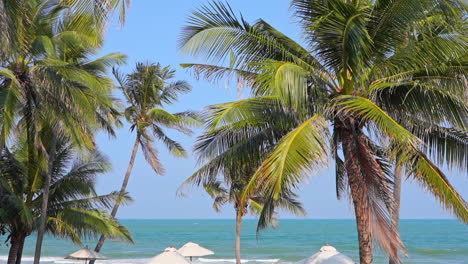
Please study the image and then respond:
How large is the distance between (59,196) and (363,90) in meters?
9.55

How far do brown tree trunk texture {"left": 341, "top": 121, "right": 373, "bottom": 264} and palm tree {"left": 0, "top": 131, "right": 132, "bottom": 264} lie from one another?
8037 mm

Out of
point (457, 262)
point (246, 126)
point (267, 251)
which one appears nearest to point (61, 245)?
point (267, 251)

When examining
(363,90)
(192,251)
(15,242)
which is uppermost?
(363,90)

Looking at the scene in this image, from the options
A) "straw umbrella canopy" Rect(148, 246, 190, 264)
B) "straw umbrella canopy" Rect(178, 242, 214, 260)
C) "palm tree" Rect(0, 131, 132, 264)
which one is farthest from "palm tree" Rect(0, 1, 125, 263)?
"straw umbrella canopy" Rect(178, 242, 214, 260)

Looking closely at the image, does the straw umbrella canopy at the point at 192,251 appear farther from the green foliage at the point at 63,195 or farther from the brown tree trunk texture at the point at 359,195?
the brown tree trunk texture at the point at 359,195

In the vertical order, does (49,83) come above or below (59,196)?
above

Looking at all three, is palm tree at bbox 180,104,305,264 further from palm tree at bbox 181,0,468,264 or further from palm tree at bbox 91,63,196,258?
palm tree at bbox 91,63,196,258

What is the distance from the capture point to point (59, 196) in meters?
16.3

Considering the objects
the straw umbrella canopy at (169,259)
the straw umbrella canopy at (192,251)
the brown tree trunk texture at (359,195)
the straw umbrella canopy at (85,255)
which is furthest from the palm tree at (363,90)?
the straw umbrella canopy at (192,251)

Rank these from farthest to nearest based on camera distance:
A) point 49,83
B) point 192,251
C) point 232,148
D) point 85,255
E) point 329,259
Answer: point 192,251 → point 85,255 → point 329,259 → point 49,83 → point 232,148

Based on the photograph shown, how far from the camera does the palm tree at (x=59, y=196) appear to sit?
51.6 ft

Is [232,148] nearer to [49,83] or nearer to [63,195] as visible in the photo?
[49,83]

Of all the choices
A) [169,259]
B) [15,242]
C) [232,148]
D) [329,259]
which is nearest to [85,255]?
[15,242]

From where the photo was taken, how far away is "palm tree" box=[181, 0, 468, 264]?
8727mm
